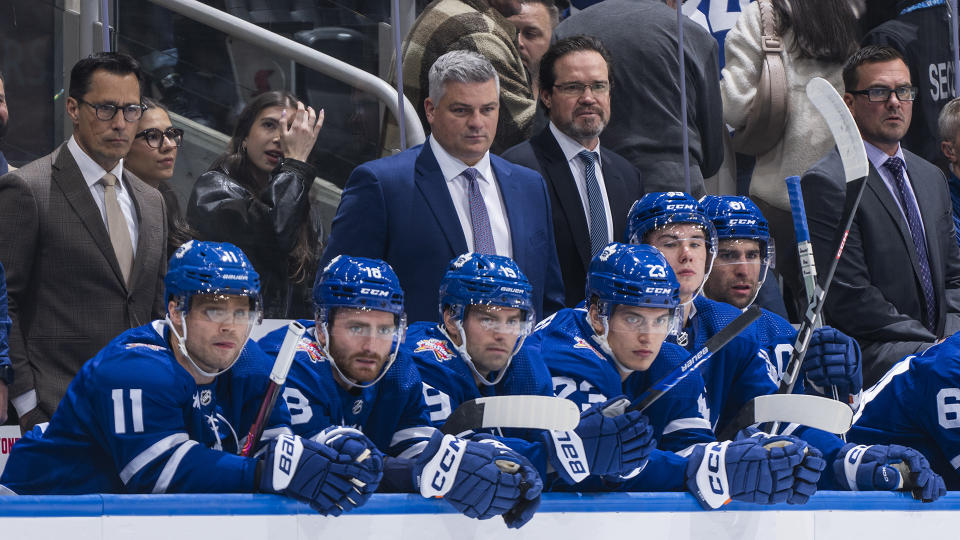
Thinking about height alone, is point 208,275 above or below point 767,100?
below

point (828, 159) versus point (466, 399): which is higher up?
point (828, 159)

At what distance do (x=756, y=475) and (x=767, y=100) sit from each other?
2.17m

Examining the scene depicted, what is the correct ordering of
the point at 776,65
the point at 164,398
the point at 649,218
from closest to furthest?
the point at 164,398, the point at 649,218, the point at 776,65

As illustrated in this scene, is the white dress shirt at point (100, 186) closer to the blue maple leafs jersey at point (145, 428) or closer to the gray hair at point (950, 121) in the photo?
the blue maple leafs jersey at point (145, 428)

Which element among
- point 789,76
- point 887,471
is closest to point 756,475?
point 887,471

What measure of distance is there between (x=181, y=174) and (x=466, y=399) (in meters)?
1.18

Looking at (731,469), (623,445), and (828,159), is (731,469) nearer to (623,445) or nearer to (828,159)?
(623,445)

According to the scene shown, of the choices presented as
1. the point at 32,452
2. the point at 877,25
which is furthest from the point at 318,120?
the point at 877,25

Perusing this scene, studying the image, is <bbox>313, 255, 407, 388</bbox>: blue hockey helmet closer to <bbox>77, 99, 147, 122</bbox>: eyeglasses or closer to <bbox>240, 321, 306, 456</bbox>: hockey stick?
<bbox>240, 321, 306, 456</bbox>: hockey stick

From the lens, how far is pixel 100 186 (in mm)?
3648

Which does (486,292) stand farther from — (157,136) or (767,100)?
(767,100)

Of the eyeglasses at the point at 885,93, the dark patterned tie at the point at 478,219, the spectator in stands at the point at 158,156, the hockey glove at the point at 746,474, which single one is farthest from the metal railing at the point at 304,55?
the hockey glove at the point at 746,474

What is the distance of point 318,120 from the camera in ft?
13.6

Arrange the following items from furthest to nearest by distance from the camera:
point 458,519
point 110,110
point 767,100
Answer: point 767,100, point 110,110, point 458,519
